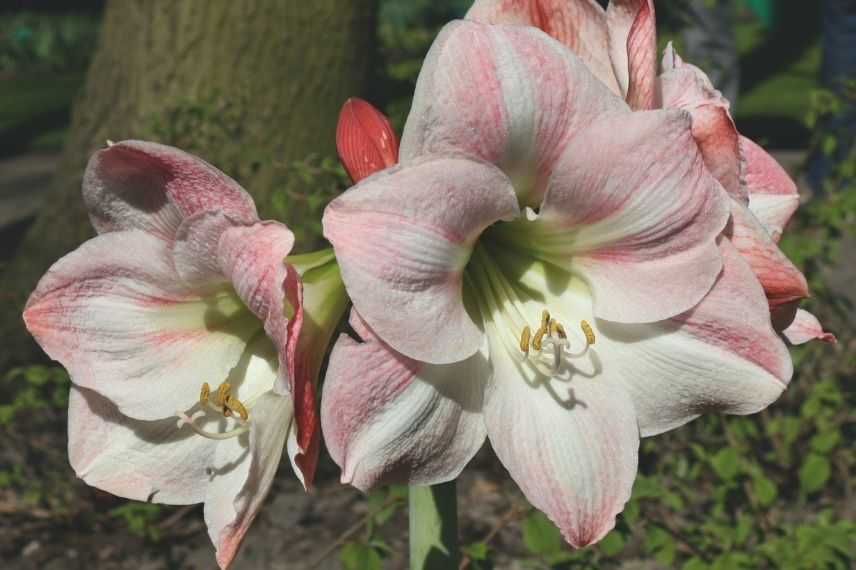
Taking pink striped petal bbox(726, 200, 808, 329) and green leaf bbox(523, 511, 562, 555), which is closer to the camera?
pink striped petal bbox(726, 200, 808, 329)

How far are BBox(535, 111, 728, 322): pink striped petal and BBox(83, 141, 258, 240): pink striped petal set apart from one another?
29 centimetres

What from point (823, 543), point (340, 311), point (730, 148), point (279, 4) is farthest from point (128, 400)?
point (279, 4)

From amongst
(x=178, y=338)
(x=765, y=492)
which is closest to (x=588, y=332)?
(x=178, y=338)

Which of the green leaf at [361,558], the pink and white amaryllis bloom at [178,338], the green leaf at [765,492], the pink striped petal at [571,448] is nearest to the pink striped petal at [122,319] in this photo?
the pink and white amaryllis bloom at [178,338]

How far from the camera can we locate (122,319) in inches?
33.1

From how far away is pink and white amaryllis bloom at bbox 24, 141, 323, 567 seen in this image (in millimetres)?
736

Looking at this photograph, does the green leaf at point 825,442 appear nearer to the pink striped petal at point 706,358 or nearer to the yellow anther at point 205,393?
the pink striped petal at point 706,358

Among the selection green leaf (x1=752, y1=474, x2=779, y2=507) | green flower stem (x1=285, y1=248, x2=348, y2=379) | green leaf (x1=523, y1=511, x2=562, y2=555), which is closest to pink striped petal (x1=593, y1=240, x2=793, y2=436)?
green flower stem (x1=285, y1=248, x2=348, y2=379)

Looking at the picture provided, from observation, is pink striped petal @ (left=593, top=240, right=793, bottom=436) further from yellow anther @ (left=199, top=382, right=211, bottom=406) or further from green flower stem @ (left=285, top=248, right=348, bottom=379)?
yellow anther @ (left=199, top=382, right=211, bottom=406)

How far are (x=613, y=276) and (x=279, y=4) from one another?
2.28 m

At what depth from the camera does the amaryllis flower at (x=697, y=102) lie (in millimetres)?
785

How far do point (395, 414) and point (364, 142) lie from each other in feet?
0.82

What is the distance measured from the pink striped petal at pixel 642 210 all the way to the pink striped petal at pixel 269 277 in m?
0.26

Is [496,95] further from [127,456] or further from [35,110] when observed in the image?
[35,110]
